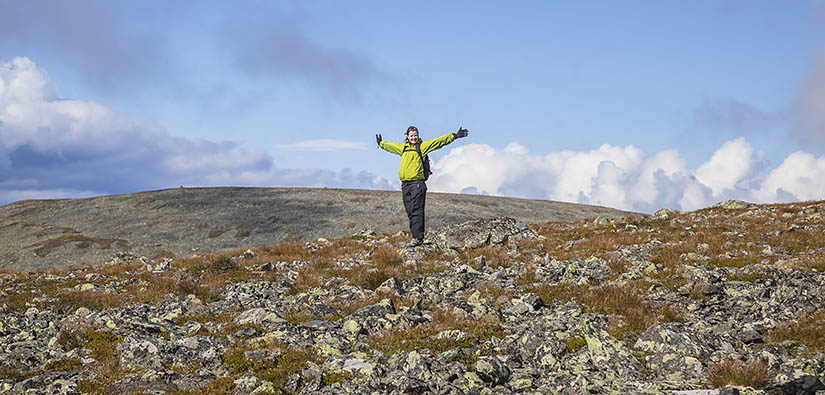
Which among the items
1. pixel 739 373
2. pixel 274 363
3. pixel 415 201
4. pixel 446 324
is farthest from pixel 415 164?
pixel 739 373

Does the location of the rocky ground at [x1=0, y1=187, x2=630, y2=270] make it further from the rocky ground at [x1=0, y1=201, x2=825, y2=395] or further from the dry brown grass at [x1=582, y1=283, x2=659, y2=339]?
the dry brown grass at [x1=582, y1=283, x2=659, y2=339]

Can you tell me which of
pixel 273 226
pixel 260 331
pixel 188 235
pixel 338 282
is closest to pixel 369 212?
pixel 273 226

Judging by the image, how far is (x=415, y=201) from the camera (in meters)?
17.2

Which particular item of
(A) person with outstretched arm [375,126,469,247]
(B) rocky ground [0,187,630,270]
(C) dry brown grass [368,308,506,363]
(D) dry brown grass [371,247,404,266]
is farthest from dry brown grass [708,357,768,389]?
(B) rocky ground [0,187,630,270]

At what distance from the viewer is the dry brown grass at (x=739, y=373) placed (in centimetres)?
564

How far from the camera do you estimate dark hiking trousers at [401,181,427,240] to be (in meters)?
17.1

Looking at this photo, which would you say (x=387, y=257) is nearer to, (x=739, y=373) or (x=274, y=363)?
(x=274, y=363)

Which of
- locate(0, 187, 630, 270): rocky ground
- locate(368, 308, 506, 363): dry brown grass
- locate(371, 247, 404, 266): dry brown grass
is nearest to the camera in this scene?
locate(368, 308, 506, 363): dry brown grass

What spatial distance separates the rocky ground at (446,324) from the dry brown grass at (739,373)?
2cm

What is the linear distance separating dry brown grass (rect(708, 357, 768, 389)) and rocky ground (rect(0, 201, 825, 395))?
2cm

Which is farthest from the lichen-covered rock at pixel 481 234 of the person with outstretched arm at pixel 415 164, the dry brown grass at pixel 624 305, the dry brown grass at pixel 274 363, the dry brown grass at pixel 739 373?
the dry brown grass at pixel 739 373

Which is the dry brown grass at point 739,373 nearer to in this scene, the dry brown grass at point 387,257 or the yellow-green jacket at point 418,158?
the dry brown grass at point 387,257

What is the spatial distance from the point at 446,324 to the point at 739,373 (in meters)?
4.32

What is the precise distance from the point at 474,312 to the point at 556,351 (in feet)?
7.57
